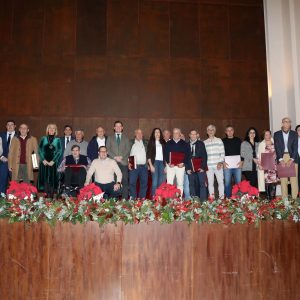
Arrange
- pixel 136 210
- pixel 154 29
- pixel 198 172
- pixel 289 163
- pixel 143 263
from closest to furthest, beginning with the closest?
1. pixel 143 263
2. pixel 136 210
3. pixel 289 163
4. pixel 198 172
5. pixel 154 29

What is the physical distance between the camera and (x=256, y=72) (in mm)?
10367

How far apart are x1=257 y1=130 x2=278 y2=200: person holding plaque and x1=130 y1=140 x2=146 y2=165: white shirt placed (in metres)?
2.16

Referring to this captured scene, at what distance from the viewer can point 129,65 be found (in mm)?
10125

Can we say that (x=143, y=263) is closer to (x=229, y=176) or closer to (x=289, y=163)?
(x=229, y=176)

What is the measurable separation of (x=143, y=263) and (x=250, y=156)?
12.8 ft

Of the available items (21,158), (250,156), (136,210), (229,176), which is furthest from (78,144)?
(136,210)

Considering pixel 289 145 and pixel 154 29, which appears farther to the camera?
Answer: pixel 154 29

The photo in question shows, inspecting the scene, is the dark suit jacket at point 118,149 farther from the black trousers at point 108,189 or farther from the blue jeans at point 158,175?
the black trousers at point 108,189

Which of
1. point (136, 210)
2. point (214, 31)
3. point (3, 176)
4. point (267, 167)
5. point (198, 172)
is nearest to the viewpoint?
point (136, 210)

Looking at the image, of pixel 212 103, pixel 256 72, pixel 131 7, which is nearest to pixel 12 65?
pixel 131 7

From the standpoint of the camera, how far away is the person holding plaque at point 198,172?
729 centimetres

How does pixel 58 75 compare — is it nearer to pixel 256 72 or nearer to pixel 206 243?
pixel 256 72

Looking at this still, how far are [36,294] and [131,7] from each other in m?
8.17

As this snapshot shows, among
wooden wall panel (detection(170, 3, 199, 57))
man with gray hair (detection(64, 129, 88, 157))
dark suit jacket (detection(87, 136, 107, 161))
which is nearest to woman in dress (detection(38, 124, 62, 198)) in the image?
man with gray hair (detection(64, 129, 88, 157))
